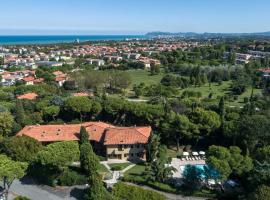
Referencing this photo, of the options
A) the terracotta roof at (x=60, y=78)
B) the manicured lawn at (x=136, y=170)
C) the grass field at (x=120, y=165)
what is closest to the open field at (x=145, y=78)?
the terracotta roof at (x=60, y=78)

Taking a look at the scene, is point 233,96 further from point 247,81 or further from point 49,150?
point 49,150

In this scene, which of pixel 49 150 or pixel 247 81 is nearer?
pixel 49 150

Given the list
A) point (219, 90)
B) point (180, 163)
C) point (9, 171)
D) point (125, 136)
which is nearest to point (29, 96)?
point (125, 136)

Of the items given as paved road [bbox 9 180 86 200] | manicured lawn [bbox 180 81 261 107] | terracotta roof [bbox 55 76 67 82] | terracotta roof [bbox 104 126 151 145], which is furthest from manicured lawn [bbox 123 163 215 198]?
terracotta roof [bbox 55 76 67 82]

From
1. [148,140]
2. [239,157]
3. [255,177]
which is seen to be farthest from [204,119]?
[255,177]

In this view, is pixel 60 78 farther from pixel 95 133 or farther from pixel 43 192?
pixel 43 192
